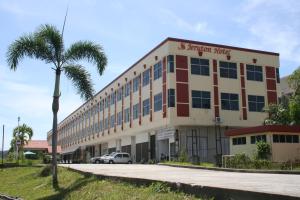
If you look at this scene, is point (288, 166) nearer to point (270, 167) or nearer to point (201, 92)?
point (270, 167)

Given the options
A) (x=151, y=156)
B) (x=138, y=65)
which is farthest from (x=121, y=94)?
(x=151, y=156)

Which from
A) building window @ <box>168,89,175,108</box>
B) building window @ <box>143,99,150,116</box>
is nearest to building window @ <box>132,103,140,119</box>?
building window @ <box>143,99,150,116</box>

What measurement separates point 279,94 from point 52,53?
34224 mm

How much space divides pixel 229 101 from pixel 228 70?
338 centimetres

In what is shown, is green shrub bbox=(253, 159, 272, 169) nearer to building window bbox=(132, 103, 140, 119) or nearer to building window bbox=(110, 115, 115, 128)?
building window bbox=(132, 103, 140, 119)

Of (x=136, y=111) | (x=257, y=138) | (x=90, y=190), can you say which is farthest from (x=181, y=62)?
(x=90, y=190)

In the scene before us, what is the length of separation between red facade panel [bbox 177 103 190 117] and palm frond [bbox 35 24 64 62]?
22426 mm

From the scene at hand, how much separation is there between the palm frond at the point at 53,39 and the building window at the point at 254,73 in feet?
99.1

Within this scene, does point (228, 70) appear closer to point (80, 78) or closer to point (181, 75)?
point (181, 75)

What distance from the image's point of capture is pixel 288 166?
24.8 meters

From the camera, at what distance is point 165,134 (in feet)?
148

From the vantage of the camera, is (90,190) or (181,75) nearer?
(90,190)

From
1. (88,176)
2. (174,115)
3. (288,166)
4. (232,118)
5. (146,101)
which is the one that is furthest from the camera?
(146,101)

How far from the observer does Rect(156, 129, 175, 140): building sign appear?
44.0 metres
